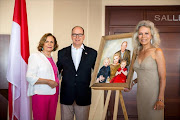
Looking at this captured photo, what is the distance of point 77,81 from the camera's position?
2275 millimetres

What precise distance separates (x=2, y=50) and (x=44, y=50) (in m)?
1.59

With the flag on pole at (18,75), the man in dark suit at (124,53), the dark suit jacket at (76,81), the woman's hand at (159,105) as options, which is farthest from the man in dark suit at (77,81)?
the woman's hand at (159,105)

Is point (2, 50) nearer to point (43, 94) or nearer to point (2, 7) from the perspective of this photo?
point (2, 7)

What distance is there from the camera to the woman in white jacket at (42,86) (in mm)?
2172

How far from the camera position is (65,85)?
2299 mm

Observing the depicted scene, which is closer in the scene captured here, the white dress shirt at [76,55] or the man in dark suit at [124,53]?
the man in dark suit at [124,53]

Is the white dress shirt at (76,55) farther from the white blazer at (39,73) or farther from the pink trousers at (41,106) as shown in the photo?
the pink trousers at (41,106)

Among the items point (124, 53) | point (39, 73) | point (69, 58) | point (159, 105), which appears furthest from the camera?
point (69, 58)

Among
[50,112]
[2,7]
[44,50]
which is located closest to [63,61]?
[44,50]

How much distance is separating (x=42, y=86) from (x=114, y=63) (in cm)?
88

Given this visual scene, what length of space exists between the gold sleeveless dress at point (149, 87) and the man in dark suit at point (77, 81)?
26.2 inches

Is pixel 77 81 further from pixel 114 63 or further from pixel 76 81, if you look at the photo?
pixel 114 63

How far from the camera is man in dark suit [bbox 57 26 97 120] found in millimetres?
2273

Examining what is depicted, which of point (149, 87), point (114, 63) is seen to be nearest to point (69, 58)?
point (114, 63)
